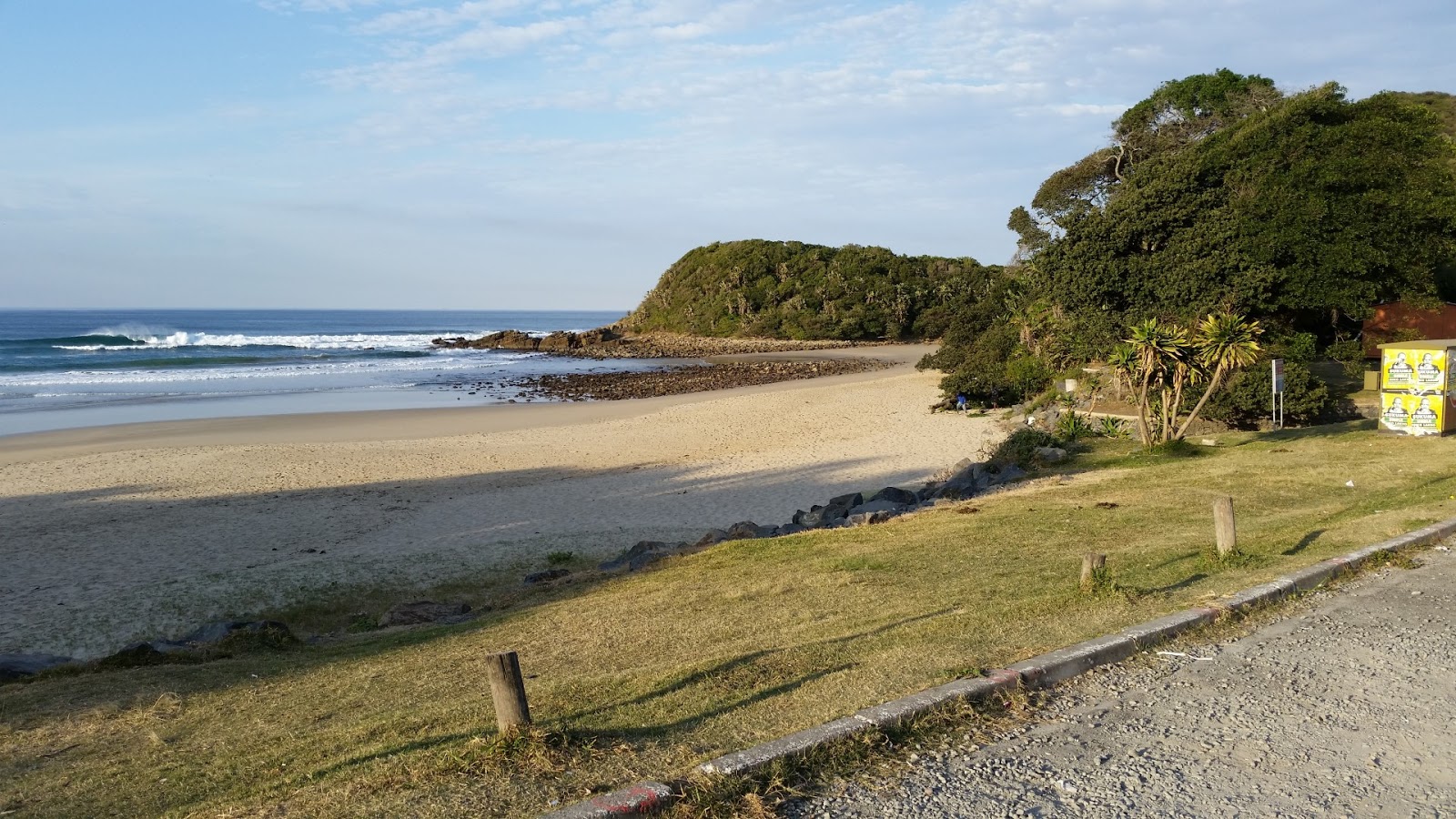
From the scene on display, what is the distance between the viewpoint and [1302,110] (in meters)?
24.4

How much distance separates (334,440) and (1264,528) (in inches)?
826

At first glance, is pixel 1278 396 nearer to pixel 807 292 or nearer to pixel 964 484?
pixel 964 484

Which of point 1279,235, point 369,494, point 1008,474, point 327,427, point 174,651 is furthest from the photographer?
point 327,427

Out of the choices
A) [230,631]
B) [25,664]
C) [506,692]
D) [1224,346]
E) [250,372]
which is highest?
[1224,346]

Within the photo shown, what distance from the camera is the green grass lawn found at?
167 inches

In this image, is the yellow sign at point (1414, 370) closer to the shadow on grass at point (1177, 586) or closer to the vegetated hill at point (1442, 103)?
the shadow on grass at point (1177, 586)

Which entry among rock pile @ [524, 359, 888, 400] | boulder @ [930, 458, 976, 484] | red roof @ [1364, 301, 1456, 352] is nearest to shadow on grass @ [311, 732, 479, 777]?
boulder @ [930, 458, 976, 484]

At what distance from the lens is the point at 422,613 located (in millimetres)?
9594

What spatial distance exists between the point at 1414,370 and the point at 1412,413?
0.68m

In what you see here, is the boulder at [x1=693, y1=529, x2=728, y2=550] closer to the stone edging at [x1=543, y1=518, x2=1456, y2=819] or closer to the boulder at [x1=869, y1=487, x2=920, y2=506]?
the boulder at [x1=869, y1=487, x2=920, y2=506]

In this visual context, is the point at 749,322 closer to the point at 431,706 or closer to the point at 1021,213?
the point at 1021,213

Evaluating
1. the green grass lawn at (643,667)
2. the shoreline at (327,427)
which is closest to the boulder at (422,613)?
the green grass lawn at (643,667)

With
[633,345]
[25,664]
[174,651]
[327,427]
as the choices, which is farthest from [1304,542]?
[633,345]

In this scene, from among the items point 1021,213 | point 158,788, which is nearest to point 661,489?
point 158,788
